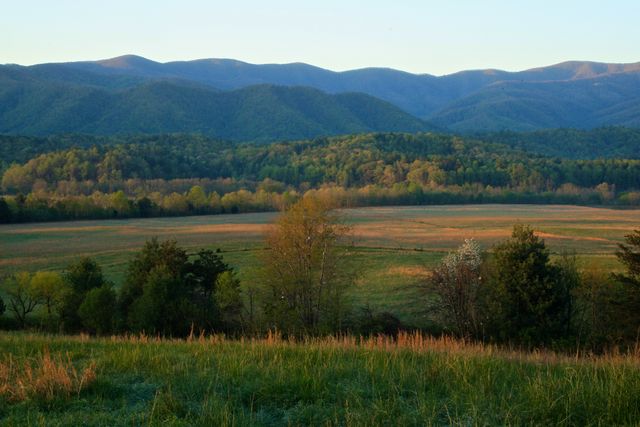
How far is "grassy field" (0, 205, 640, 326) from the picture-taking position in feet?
165

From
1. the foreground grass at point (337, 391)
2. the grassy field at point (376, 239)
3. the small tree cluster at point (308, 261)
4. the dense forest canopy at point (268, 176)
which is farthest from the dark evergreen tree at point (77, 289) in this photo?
the dense forest canopy at point (268, 176)

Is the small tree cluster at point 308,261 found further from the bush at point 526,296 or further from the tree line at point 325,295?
the bush at point 526,296

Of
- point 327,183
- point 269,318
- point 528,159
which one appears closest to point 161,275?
point 269,318

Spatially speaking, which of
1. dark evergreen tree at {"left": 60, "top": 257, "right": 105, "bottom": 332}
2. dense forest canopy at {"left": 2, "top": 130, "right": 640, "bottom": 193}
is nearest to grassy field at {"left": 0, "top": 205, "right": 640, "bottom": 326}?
dark evergreen tree at {"left": 60, "top": 257, "right": 105, "bottom": 332}

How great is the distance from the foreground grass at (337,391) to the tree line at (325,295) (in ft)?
47.9

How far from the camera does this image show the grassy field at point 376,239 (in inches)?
1982

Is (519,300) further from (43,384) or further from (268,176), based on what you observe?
(268,176)

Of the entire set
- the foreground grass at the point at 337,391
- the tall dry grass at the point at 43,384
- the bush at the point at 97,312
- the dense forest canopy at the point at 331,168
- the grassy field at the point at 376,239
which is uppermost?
the dense forest canopy at the point at 331,168

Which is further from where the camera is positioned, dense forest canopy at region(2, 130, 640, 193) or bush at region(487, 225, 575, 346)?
dense forest canopy at region(2, 130, 640, 193)

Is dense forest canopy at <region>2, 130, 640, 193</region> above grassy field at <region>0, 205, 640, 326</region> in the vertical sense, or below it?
above

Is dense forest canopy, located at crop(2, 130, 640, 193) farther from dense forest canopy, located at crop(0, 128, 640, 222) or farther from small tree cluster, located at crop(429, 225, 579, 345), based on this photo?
small tree cluster, located at crop(429, 225, 579, 345)

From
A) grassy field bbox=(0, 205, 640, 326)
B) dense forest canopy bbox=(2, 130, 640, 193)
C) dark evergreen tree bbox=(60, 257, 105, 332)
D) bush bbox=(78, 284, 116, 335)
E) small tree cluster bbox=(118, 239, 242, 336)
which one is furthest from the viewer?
dense forest canopy bbox=(2, 130, 640, 193)

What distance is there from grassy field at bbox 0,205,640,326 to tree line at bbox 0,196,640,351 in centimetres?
360

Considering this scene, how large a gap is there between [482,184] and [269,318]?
13705 centimetres
